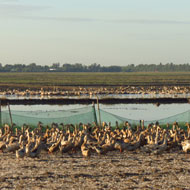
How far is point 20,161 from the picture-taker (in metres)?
17.4

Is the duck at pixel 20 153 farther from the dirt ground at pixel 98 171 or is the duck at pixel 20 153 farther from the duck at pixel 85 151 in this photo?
the duck at pixel 85 151

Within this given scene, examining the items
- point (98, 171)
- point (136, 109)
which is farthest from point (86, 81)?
point (98, 171)

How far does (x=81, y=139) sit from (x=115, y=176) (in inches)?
193

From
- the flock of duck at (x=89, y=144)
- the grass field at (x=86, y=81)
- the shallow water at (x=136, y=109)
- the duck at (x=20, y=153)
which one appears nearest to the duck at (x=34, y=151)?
the flock of duck at (x=89, y=144)

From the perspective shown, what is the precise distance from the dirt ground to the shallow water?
1893 centimetres

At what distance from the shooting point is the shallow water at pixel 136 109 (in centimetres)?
3892

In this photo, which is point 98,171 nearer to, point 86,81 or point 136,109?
point 136,109

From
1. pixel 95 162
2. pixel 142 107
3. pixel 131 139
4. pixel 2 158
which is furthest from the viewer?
pixel 142 107

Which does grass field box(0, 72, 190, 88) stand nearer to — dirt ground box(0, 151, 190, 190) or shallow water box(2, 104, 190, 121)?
shallow water box(2, 104, 190, 121)

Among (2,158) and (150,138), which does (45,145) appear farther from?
(150,138)

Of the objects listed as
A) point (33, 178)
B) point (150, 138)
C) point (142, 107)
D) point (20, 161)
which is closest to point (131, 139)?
point (150, 138)

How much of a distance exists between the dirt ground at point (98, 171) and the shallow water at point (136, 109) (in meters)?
18.9

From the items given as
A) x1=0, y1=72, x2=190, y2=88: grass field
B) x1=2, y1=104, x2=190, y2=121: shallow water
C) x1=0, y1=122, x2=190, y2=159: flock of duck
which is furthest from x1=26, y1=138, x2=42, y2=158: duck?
x1=0, y1=72, x2=190, y2=88: grass field

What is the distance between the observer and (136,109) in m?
43.8
